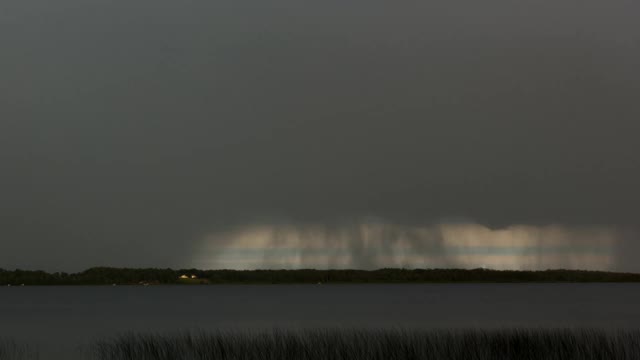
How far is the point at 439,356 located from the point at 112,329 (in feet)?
166

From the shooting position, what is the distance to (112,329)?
7031 centimetres

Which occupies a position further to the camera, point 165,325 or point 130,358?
point 165,325

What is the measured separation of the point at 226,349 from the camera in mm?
25406

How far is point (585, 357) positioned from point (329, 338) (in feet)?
23.6

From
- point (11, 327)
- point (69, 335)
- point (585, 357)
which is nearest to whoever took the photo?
point (585, 357)

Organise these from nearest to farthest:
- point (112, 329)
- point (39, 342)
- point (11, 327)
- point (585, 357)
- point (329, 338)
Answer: point (585, 357) < point (329, 338) < point (39, 342) < point (112, 329) < point (11, 327)

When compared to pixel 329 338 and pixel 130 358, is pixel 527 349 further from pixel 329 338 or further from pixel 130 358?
pixel 130 358

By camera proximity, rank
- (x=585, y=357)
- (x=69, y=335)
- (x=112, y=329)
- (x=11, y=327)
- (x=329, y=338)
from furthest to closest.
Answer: (x=11, y=327) → (x=112, y=329) → (x=69, y=335) → (x=329, y=338) → (x=585, y=357)

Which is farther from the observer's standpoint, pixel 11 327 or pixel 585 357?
pixel 11 327

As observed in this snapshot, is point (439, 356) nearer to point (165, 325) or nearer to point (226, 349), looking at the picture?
point (226, 349)

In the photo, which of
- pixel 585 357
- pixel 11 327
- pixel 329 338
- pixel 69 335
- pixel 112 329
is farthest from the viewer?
pixel 11 327

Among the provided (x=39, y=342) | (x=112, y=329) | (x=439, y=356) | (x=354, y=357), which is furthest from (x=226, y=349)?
(x=112, y=329)

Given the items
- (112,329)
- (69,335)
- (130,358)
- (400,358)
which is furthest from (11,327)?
(400,358)

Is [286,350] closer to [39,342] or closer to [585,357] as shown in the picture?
[585,357]
